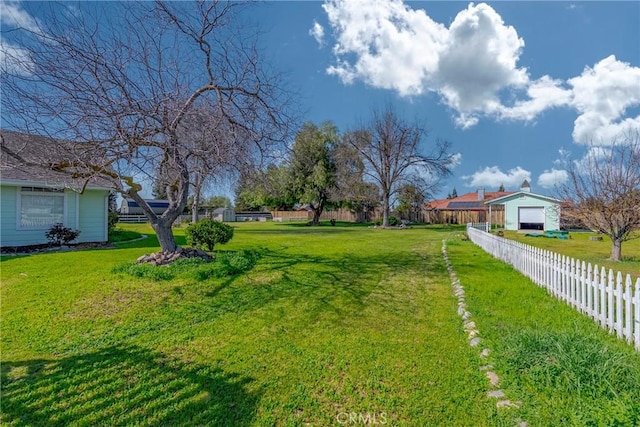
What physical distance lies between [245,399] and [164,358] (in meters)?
1.24

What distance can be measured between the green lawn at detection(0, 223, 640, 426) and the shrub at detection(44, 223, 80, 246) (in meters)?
4.67

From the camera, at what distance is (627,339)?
11.4 feet

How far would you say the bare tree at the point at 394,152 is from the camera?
2692 cm

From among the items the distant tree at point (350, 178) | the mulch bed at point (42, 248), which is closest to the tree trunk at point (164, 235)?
the mulch bed at point (42, 248)

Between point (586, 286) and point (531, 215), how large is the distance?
74.3 ft

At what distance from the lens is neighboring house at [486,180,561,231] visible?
2329 centimetres

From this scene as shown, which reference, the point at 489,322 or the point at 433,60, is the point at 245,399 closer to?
the point at 489,322

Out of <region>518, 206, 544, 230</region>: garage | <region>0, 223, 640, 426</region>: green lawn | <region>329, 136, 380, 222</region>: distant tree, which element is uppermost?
<region>329, 136, 380, 222</region>: distant tree

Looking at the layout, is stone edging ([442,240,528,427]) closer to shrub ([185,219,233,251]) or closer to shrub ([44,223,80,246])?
shrub ([185,219,233,251])

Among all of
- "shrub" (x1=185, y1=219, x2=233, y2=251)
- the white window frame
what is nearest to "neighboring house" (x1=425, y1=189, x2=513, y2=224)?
"shrub" (x1=185, y1=219, x2=233, y2=251)

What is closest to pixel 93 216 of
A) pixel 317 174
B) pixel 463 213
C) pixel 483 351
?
pixel 483 351

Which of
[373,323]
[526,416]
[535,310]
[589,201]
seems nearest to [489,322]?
[535,310]

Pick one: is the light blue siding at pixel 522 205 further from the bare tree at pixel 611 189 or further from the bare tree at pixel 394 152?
the bare tree at pixel 611 189

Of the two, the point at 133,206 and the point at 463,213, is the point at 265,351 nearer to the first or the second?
the point at 463,213
